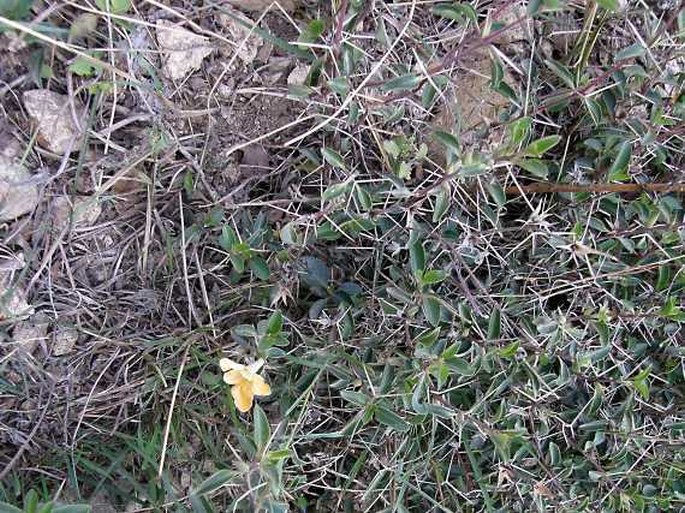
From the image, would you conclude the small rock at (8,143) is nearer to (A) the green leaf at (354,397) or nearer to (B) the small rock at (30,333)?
(B) the small rock at (30,333)

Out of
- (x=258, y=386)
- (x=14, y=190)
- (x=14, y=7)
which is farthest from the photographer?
(x=14, y=190)

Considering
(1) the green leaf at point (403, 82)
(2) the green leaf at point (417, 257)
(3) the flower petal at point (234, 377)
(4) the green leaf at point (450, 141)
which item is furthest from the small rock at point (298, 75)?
(3) the flower petal at point (234, 377)

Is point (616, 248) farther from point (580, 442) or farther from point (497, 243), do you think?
point (580, 442)

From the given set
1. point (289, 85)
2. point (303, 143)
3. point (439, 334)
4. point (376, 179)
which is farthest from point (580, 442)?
point (289, 85)

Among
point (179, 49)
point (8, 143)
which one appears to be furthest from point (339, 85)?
point (8, 143)

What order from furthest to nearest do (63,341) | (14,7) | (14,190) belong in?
1. (63,341)
2. (14,190)
3. (14,7)

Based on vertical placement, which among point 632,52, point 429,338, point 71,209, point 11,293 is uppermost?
point 632,52

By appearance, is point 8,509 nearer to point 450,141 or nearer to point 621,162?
point 450,141

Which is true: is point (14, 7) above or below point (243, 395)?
above
